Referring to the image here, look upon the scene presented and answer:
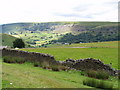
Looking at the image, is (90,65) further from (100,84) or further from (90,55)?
(90,55)

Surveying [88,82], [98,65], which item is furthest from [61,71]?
[88,82]

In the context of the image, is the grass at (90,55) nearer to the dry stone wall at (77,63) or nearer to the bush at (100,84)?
the dry stone wall at (77,63)

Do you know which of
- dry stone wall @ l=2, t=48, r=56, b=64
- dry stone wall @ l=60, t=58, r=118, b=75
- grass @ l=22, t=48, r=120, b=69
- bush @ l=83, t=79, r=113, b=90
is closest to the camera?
bush @ l=83, t=79, r=113, b=90

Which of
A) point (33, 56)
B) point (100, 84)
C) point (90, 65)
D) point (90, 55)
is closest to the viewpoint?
point (100, 84)

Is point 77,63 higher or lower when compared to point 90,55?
higher

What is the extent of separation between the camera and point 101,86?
1106 cm

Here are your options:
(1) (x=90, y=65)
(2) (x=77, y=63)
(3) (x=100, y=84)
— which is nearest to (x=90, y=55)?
(2) (x=77, y=63)

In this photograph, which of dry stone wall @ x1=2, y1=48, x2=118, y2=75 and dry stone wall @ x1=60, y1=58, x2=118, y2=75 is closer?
dry stone wall @ x1=60, y1=58, x2=118, y2=75

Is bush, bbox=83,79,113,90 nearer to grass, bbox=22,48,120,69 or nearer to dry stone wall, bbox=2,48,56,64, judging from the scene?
grass, bbox=22,48,120,69

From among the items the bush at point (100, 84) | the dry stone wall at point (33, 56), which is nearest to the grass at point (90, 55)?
the dry stone wall at point (33, 56)

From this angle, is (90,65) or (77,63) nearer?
(90,65)

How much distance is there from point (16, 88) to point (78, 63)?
34.9ft

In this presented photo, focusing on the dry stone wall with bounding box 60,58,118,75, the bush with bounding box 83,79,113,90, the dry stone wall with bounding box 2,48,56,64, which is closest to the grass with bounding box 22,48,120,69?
the dry stone wall with bounding box 60,58,118,75

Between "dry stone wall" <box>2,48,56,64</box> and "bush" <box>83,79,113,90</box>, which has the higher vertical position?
"dry stone wall" <box>2,48,56,64</box>
